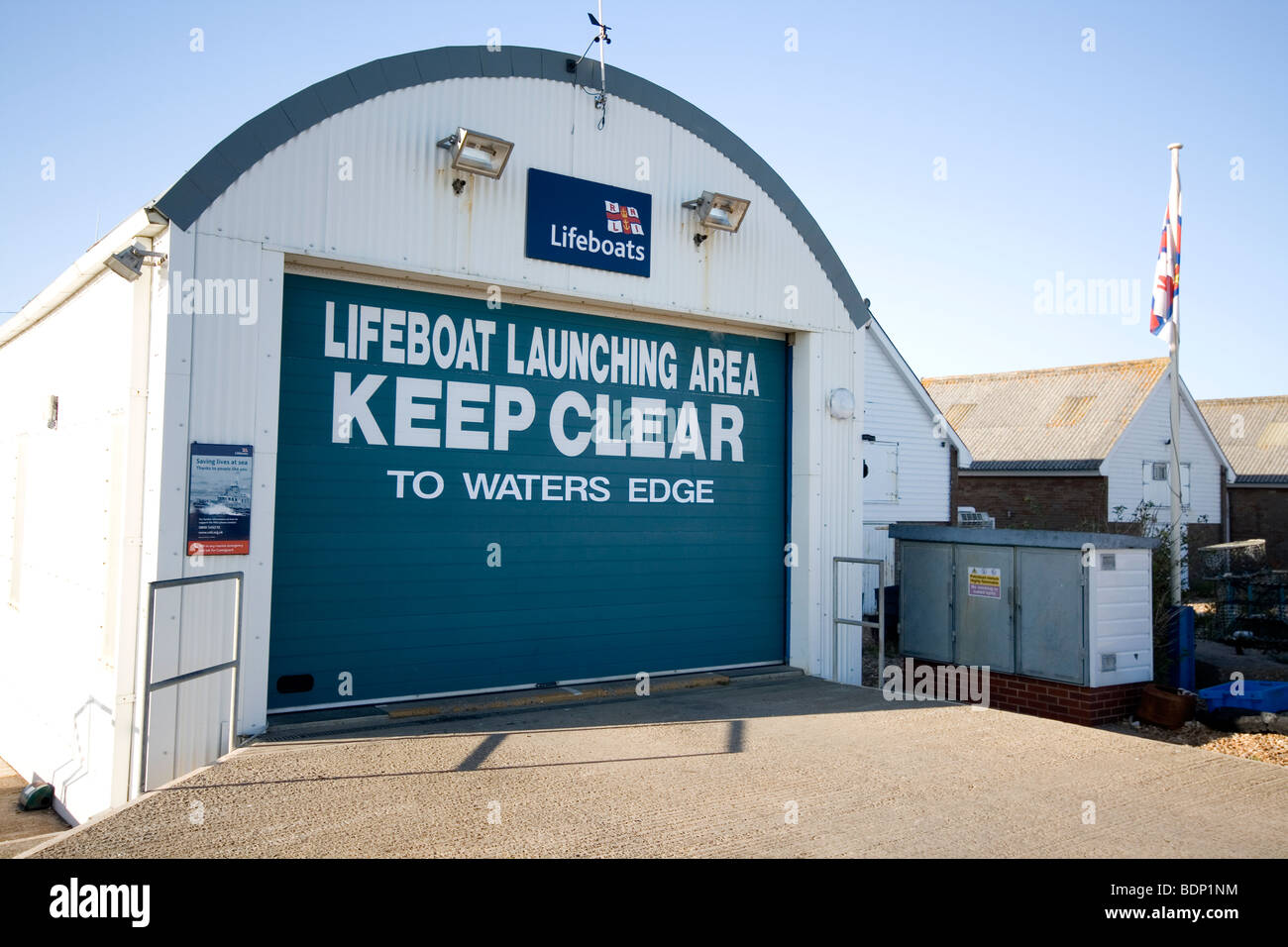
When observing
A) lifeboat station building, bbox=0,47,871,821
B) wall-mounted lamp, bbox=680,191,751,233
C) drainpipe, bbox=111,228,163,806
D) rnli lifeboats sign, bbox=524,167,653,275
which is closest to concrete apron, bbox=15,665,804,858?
lifeboat station building, bbox=0,47,871,821

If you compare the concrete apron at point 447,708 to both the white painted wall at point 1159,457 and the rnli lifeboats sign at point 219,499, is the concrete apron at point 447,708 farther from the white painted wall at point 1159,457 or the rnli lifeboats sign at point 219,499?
the white painted wall at point 1159,457

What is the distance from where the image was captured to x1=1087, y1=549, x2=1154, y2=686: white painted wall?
30.9ft

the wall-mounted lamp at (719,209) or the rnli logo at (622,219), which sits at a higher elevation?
the wall-mounted lamp at (719,209)

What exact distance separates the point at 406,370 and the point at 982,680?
6.78 m

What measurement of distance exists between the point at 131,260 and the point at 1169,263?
12648 mm

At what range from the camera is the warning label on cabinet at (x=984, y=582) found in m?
10.3

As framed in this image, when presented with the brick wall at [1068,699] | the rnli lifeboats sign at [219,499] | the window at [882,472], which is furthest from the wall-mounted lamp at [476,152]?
the window at [882,472]

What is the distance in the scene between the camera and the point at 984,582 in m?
10.4

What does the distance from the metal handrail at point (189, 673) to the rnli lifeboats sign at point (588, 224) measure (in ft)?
12.2

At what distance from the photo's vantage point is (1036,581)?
9.89 metres

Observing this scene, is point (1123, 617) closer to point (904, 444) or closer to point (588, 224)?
point (588, 224)

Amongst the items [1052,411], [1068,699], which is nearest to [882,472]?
[1052,411]

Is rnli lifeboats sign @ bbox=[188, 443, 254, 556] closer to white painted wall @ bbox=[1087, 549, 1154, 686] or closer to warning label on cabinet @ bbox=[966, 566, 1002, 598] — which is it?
warning label on cabinet @ bbox=[966, 566, 1002, 598]

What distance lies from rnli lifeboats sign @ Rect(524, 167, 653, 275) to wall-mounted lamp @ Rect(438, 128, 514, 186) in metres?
0.50
